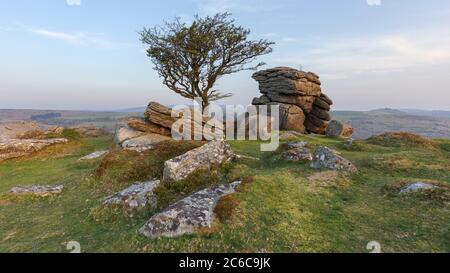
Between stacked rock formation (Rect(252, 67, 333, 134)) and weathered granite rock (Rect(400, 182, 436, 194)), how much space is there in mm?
31898

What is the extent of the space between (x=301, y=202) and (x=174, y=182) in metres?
6.05

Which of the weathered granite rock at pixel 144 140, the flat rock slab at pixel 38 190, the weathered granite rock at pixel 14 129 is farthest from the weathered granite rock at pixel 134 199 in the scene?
the weathered granite rock at pixel 14 129

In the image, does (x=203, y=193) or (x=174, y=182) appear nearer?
(x=203, y=193)

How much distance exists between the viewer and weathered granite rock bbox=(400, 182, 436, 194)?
1354cm

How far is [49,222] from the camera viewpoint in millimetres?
13086

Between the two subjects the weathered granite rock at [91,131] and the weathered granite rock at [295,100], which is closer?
the weathered granite rock at [91,131]

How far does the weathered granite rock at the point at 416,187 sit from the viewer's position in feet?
44.4

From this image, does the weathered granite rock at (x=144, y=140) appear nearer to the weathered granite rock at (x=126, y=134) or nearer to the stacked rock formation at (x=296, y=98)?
the weathered granite rock at (x=126, y=134)

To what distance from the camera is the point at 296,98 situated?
48031 mm

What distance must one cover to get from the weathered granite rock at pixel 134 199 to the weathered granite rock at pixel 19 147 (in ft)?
65.2

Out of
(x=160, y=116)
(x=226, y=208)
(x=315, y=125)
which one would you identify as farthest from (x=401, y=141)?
(x=226, y=208)
